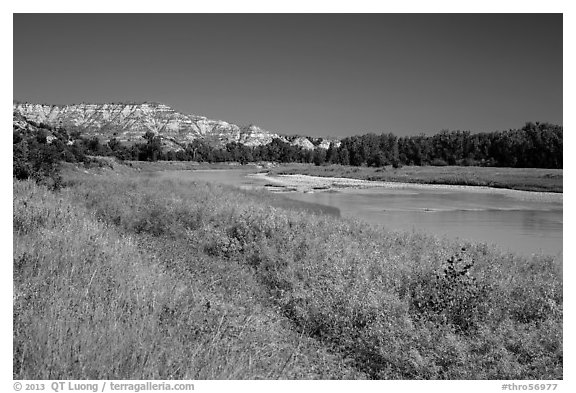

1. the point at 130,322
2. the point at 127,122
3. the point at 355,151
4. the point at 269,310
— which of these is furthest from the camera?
the point at 355,151

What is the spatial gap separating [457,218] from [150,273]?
16844mm

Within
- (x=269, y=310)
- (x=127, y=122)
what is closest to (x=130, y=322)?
(x=269, y=310)

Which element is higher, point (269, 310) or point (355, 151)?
point (355, 151)

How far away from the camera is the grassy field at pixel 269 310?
4.24 meters

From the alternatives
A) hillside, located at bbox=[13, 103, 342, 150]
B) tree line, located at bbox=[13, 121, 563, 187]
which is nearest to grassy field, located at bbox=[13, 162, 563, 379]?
tree line, located at bbox=[13, 121, 563, 187]

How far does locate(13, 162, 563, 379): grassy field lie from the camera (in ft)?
13.9

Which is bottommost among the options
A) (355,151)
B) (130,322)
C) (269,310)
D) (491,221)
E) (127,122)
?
(491,221)

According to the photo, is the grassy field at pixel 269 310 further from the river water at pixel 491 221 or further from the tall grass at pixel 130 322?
the river water at pixel 491 221

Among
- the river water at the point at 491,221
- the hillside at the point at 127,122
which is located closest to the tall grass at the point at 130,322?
the river water at the point at 491,221

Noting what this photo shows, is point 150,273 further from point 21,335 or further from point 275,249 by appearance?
point 275,249

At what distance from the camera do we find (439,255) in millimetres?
8922

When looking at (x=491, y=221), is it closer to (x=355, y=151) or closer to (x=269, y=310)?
(x=269, y=310)

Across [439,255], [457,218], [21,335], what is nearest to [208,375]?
[21,335]

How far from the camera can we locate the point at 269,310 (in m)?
6.82
